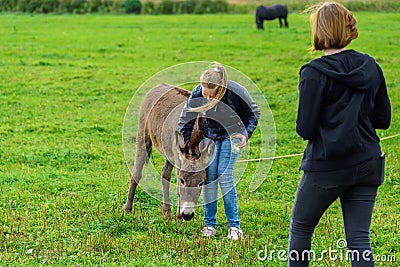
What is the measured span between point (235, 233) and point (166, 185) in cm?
134

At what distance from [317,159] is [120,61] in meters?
18.0

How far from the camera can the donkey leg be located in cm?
756

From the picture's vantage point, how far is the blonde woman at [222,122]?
6.36 metres

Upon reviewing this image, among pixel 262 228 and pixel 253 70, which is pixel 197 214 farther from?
pixel 253 70

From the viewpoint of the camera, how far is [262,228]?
23.6 feet

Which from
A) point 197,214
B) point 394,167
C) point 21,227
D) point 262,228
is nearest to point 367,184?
point 262,228

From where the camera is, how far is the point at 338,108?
15.1 feet

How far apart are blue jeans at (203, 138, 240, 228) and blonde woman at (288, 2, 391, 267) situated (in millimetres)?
1869

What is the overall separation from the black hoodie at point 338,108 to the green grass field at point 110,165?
1.63 meters

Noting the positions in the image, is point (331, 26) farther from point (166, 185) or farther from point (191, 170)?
point (166, 185)

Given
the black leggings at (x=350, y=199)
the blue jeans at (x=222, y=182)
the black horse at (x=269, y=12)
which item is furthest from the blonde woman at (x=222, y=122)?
the black horse at (x=269, y=12)

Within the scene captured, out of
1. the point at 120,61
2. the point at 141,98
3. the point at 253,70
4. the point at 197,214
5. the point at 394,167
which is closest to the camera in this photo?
the point at 197,214

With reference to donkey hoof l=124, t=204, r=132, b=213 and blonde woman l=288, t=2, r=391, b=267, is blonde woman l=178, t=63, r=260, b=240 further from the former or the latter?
blonde woman l=288, t=2, r=391, b=267

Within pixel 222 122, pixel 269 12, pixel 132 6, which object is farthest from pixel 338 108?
pixel 132 6
